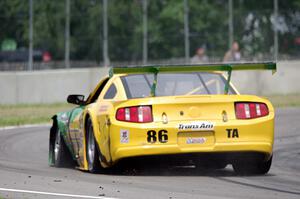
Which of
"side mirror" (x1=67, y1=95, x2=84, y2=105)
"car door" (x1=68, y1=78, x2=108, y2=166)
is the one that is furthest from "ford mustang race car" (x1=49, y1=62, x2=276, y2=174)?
"side mirror" (x1=67, y1=95, x2=84, y2=105)

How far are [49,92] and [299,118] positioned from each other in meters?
9.63

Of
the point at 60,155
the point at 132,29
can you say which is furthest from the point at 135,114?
the point at 132,29

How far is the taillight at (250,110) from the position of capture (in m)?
11.6

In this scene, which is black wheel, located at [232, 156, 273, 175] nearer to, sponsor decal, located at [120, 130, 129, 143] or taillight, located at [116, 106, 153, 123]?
taillight, located at [116, 106, 153, 123]

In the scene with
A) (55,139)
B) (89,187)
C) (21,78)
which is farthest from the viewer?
(21,78)

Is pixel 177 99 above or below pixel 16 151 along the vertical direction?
above

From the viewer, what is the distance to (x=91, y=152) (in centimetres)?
1221

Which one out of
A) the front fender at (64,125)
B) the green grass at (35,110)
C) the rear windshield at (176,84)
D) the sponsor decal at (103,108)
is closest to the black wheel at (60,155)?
the front fender at (64,125)

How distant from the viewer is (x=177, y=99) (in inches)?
455

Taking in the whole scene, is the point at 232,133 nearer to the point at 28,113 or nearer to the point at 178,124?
the point at 178,124

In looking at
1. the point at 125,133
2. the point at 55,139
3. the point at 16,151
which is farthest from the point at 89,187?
the point at 16,151

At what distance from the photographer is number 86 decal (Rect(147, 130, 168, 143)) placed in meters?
11.4

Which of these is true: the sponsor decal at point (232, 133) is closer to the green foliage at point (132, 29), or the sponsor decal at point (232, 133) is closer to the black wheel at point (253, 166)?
the black wheel at point (253, 166)

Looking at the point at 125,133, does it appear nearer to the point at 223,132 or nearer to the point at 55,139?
the point at 223,132
